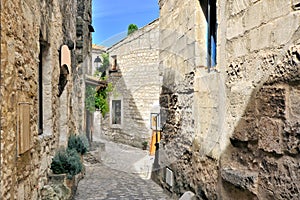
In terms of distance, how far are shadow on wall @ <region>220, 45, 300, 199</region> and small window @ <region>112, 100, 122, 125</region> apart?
11.7 metres

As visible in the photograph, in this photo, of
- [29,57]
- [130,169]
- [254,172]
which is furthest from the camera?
[130,169]

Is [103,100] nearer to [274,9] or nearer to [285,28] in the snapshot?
[274,9]

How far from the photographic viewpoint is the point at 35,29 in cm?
349

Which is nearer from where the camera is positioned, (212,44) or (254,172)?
(254,172)

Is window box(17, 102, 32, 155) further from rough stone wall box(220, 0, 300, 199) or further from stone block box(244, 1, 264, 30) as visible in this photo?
stone block box(244, 1, 264, 30)

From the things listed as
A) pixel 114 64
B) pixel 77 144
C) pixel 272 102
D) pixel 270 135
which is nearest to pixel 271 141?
pixel 270 135

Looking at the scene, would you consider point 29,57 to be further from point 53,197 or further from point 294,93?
point 294,93

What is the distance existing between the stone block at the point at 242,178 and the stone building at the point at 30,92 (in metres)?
1.72

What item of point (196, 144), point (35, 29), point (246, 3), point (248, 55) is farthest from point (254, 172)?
point (35, 29)

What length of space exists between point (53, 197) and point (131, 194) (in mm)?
1661

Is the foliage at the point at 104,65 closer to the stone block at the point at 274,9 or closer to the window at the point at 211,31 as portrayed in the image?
the window at the point at 211,31

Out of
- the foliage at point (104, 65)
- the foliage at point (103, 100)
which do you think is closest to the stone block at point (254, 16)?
the foliage at point (103, 100)

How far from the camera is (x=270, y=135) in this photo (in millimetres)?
2211

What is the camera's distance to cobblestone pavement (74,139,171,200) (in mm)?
5320
